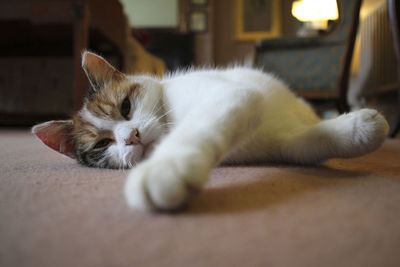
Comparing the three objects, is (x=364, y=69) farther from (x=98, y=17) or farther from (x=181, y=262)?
(x=181, y=262)

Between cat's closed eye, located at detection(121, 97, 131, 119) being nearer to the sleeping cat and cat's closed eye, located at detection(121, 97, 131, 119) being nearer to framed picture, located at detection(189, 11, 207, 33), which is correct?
the sleeping cat

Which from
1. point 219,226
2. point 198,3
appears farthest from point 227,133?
point 198,3

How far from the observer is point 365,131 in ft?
2.37

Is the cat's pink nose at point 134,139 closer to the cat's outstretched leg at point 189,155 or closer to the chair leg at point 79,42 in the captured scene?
the cat's outstretched leg at point 189,155

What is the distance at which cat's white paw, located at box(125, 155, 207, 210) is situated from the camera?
42 centimetres

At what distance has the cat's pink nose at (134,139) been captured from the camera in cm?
82

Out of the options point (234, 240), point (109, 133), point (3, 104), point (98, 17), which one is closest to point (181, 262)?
point (234, 240)

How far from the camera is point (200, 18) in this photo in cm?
588

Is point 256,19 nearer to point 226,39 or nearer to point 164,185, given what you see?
point 226,39

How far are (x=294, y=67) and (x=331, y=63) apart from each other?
1.21 ft

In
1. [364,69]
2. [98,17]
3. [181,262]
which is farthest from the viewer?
[364,69]

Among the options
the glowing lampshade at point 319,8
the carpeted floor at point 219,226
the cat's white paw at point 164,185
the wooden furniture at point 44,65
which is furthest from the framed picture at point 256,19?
the cat's white paw at point 164,185

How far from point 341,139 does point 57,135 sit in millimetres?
847

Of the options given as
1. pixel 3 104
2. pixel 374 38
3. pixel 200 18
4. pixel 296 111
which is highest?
pixel 200 18
